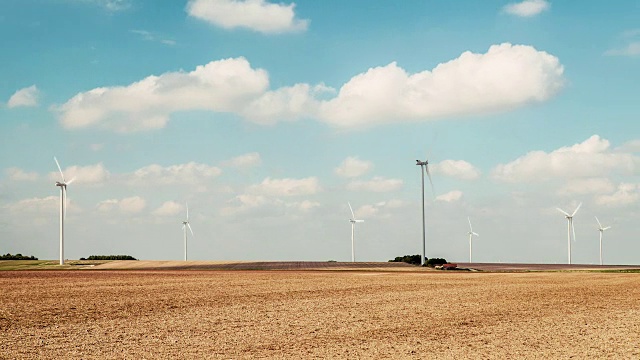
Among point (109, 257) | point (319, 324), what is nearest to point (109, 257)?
point (109, 257)


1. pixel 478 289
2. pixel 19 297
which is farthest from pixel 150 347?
pixel 478 289

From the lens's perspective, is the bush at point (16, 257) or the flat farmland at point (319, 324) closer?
the flat farmland at point (319, 324)

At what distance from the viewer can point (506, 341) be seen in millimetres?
23422

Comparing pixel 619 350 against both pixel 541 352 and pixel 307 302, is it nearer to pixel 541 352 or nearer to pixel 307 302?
pixel 541 352

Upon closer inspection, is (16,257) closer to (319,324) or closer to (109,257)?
(109,257)

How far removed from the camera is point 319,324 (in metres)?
27.2

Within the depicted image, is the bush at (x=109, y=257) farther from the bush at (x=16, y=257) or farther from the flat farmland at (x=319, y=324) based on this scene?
the flat farmland at (x=319, y=324)

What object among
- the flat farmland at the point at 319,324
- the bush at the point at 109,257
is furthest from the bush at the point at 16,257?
the flat farmland at the point at 319,324

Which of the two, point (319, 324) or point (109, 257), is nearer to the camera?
point (319, 324)

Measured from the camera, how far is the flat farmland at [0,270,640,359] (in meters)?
21.7

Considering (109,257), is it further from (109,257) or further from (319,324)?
(319,324)

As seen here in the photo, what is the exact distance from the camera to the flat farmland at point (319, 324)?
21.7 meters

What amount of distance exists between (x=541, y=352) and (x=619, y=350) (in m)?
2.33

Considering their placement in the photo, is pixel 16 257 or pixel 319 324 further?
pixel 16 257
